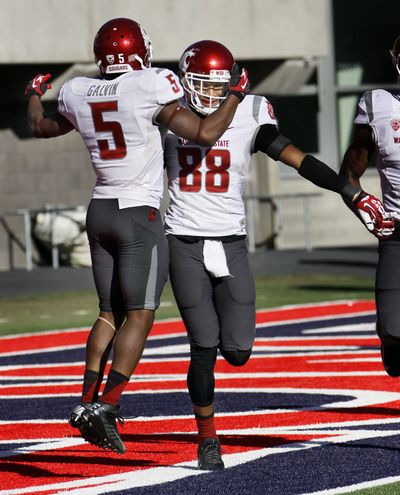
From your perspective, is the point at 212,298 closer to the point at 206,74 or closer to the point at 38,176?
the point at 206,74

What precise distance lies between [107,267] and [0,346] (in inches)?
231

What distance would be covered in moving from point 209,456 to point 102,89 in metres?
1.65

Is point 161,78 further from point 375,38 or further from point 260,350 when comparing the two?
point 375,38

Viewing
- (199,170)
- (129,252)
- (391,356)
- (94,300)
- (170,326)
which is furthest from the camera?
(94,300)

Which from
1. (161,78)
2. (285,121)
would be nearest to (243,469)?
(161,78)

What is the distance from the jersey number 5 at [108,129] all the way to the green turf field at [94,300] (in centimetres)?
698

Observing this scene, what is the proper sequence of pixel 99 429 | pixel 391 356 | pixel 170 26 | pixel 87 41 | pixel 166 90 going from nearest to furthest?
pixel 99 429 < pixel 166 90 < pixel 391 356 < pixel 87 41 < pixel 170 26

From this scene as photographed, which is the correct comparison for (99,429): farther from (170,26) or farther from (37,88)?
(170,26)

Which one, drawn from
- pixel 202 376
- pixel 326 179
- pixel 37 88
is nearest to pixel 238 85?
pixel 326 179

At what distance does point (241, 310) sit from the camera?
6.50m

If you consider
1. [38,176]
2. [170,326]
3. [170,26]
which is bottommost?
[170,326]

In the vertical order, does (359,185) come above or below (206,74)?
below

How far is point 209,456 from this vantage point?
6.30 m

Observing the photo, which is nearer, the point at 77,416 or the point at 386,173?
the point at 77,416
